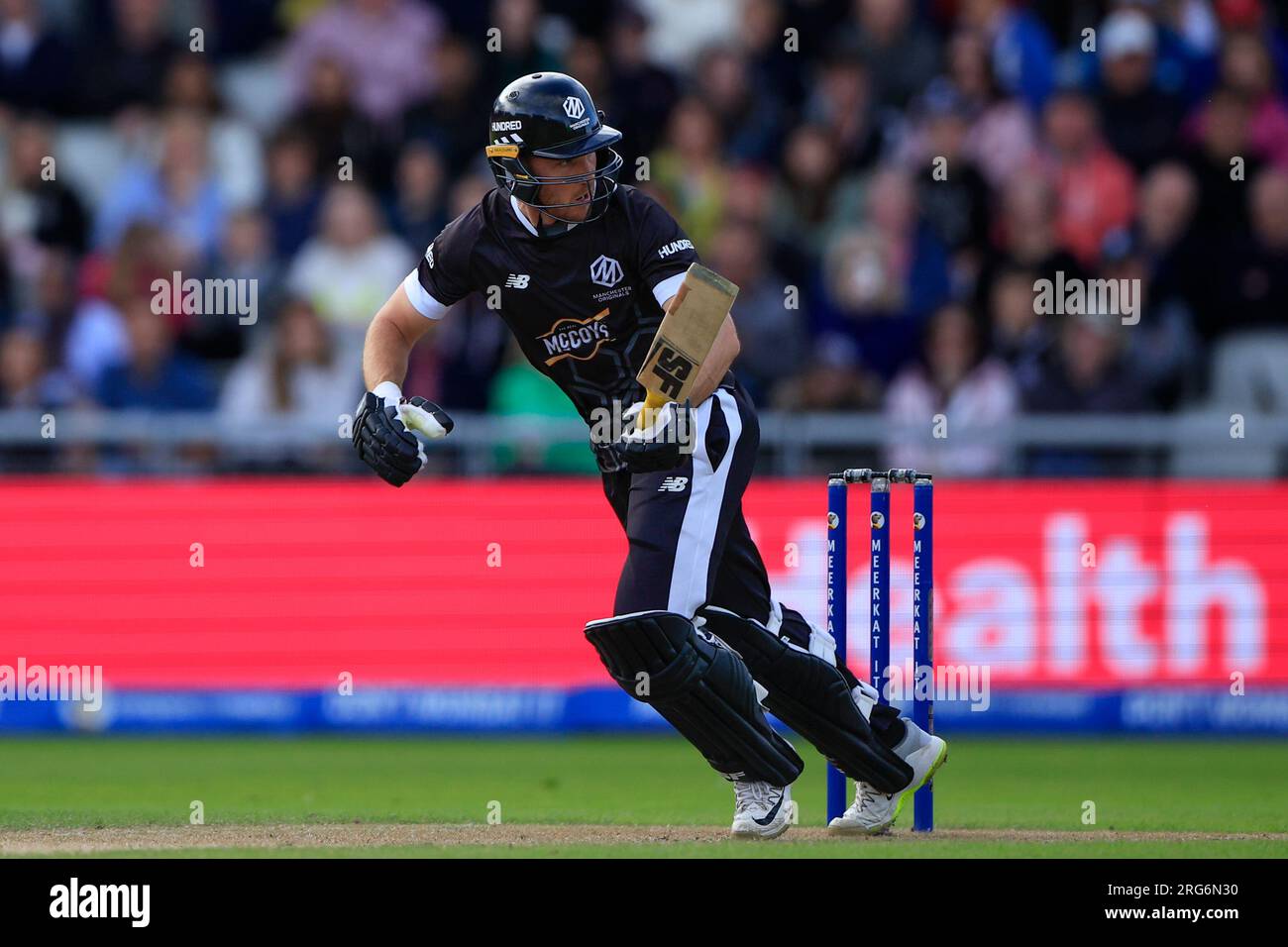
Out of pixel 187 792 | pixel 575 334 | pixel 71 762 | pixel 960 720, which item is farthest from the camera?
pixel 960 720

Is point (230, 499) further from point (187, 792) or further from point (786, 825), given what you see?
point (786, 825)

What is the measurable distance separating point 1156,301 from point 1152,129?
5.68 ft

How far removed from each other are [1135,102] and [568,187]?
370 inches

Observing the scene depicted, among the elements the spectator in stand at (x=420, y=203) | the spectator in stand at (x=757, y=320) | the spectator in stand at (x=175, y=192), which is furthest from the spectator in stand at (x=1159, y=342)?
the spectator in stand at (x=175, y=192)

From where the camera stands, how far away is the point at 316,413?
49.0 feet

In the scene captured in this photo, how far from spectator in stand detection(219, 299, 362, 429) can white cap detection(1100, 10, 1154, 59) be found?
6.36 m

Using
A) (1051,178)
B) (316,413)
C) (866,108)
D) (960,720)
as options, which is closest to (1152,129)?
(1051,178)

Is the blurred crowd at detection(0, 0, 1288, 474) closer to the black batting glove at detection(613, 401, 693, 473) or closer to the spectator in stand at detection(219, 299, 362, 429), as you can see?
the spectator in stand at detection(219, 299, 362, 429)

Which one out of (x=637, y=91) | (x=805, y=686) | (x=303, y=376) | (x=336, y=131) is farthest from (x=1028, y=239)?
(x=805, y=686)

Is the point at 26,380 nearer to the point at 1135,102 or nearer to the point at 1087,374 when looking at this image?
the point at 1087,374

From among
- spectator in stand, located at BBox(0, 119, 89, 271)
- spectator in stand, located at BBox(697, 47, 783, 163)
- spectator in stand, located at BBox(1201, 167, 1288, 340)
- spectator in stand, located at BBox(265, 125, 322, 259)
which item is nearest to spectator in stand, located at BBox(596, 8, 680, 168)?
spectator in stand, located at BBox(697, 47, 783, 163)

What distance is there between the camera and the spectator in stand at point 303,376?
1491 centimetres

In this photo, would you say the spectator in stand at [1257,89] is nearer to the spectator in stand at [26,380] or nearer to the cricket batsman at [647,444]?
the spectator in stand at [26,380]

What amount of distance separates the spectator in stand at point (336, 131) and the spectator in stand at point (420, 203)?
65 centimetres
